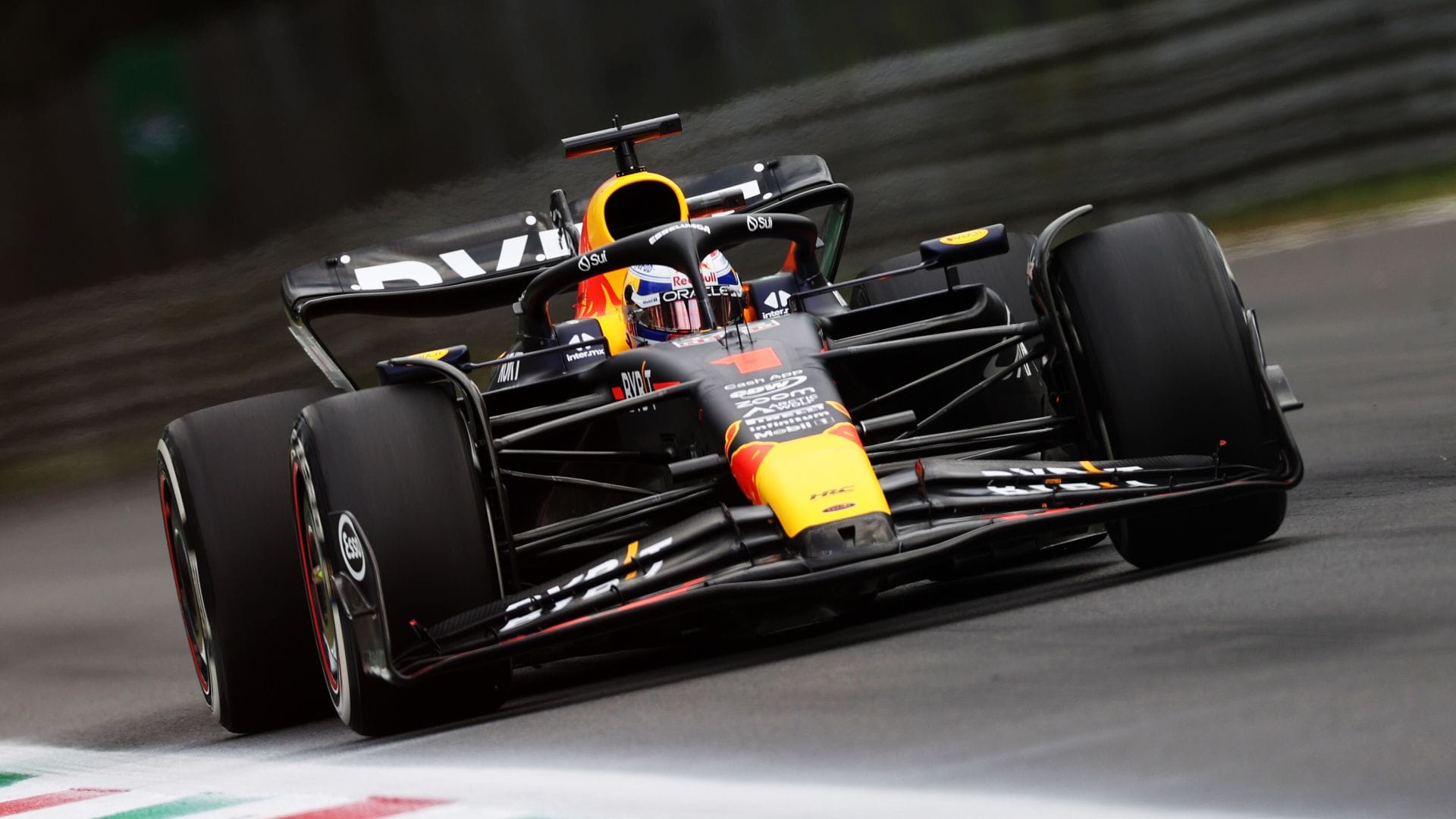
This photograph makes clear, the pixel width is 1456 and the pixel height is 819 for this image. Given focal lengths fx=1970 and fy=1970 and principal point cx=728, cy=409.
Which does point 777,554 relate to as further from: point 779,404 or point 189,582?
point 189,582

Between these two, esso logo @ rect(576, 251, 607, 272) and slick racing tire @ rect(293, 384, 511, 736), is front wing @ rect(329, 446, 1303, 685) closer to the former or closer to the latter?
slick racing tire @ rect(293, 384, 511, 736)

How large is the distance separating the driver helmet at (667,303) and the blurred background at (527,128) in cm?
608

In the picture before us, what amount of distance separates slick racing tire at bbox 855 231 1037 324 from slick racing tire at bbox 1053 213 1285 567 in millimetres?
1543

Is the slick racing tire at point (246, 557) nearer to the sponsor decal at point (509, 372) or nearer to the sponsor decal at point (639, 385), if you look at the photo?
the sponsor decal at point (509, 372)

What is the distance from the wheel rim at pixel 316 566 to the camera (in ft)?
18.5

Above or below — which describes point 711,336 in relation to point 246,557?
above

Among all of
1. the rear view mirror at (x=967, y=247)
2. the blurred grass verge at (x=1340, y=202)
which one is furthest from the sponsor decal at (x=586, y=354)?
the blurred grass verge at (x=1340, y=202)

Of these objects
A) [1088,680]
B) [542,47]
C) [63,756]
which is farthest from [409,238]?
[542,47]

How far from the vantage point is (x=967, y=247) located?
6.44 m

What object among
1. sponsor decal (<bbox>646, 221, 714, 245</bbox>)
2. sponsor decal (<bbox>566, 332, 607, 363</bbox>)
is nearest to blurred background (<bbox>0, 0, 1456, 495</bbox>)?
sponsor decal (<bbox>566, 332, 607, 363</bbox>)

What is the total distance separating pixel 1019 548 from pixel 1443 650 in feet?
9.76

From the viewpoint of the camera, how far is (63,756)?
6586mm

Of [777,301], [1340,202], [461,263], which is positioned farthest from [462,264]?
[1340,202]

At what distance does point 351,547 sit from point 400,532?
0.50 feet
